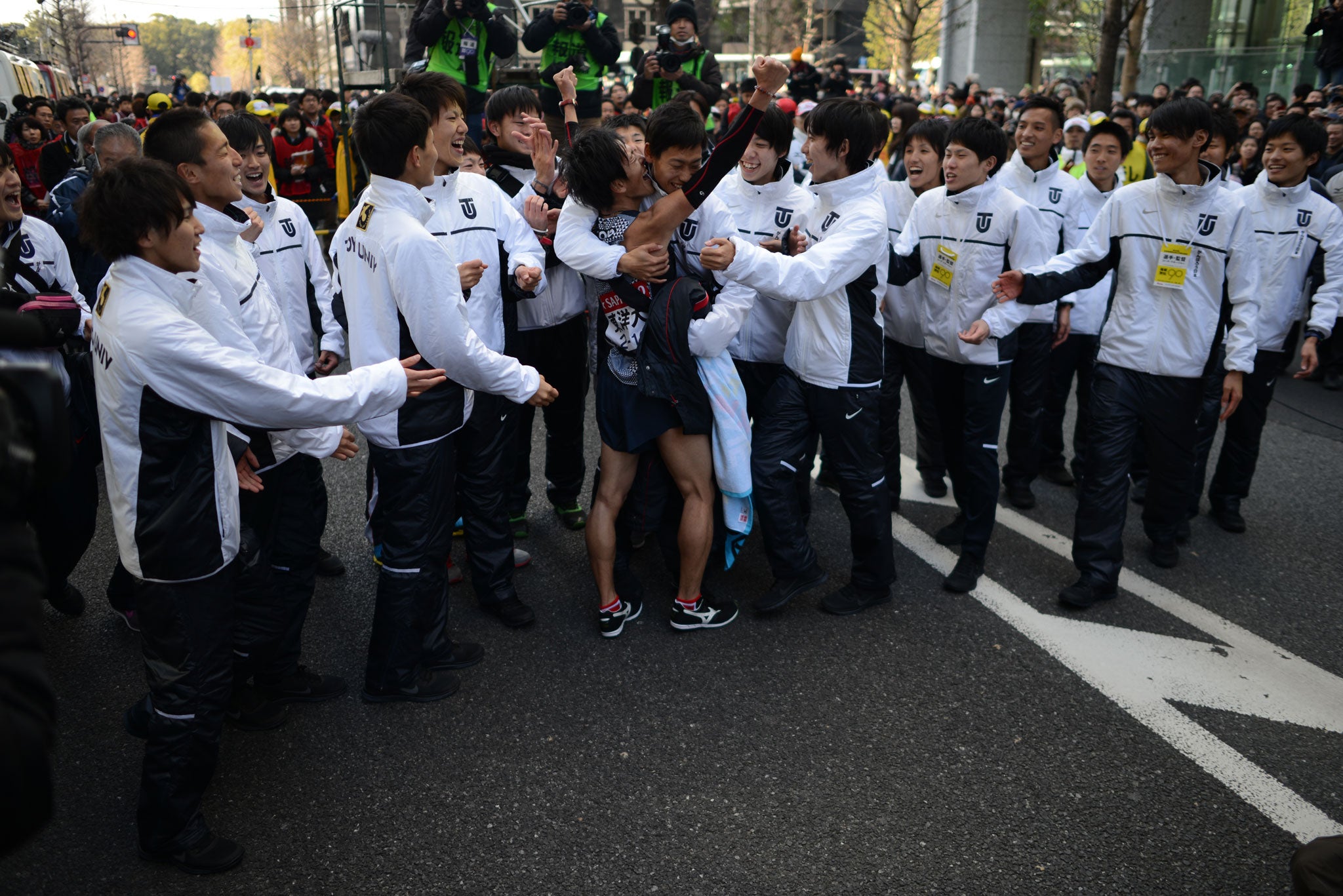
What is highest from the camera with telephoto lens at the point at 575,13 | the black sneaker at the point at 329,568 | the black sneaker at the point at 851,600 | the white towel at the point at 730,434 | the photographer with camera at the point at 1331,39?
the photographer with camera at the point at 1331,39

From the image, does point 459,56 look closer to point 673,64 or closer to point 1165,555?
point 673,64

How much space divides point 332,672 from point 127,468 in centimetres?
138

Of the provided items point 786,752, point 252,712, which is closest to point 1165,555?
point 786,752

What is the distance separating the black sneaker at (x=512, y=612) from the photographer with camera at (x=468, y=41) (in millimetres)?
4160

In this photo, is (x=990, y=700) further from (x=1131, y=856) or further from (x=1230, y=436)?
(x=1230, y=436)

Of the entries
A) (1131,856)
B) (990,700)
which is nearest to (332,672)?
(990,700)

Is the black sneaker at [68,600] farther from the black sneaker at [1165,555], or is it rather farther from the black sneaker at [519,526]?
the black sneaker at [1165,555]

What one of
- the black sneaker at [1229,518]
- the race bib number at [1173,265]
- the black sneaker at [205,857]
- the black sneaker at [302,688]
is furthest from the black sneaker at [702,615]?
the black sneaker at [1229,518]

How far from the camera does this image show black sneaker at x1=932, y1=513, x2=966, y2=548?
A: 4.71 meters

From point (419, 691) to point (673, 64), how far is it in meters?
5.77

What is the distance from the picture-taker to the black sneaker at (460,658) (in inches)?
140

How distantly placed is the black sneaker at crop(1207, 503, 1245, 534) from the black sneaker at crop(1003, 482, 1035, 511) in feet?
3.04

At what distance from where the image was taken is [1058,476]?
18.3ft

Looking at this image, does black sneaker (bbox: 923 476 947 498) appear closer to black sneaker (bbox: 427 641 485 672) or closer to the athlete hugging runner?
the athlete hugging runner
